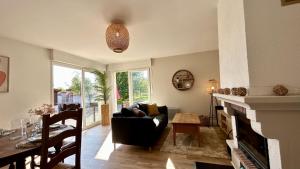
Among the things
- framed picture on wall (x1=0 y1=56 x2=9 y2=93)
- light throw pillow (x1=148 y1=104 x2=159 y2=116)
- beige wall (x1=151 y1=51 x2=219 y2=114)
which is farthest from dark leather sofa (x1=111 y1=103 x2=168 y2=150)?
beige wall (x1=151 y1=51 x2=219 y2=114)

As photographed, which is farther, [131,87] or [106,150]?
[131,87]

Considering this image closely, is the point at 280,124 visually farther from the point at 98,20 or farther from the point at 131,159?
the point at 98,20

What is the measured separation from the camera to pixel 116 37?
2.17 m

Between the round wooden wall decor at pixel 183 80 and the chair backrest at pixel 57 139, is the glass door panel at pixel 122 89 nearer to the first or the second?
the round wooden wall decor at pixel 183 80

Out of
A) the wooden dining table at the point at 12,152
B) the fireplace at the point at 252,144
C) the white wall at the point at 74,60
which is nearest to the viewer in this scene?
the wooden dining table at the point at 12,152

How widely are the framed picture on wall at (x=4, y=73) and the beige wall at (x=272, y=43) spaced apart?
381cm

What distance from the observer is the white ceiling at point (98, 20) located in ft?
6.12

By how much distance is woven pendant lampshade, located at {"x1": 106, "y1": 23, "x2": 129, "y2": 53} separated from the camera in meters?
2.17

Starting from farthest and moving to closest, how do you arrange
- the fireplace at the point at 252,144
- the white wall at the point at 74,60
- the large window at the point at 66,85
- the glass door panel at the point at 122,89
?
the glass door panel at the point at 122,89 < the large window at the point at 66,85 < the white wall at the point at 74,60 < the fireplace at the point at 252,144

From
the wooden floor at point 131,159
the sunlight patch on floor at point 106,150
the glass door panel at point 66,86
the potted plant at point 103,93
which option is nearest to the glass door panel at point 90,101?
the potted plant at point 103,93

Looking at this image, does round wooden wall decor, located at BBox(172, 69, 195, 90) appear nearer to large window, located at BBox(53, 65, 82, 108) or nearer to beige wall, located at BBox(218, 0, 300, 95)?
large window, located at BBox(53, 65, 82, 108)

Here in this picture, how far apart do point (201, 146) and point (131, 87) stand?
3.37 meters

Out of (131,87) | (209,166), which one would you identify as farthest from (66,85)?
(209,166)

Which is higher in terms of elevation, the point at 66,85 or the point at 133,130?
the point at 66,85
